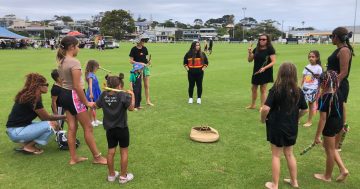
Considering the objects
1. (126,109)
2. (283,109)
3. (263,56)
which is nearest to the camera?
(283,109)

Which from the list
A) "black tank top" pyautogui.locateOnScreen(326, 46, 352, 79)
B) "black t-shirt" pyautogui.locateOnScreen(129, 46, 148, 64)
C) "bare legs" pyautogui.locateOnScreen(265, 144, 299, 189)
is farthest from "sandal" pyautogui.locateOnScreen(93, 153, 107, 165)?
"black t-shirt" pyautogui.locateOnScreen(129, 46, 148, 64)

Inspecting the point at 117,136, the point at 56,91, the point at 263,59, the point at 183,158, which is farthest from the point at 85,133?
the point at 263,59

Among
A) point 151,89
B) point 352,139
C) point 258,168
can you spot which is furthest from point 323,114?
point 151,89

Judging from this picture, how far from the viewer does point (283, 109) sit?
14.4ft

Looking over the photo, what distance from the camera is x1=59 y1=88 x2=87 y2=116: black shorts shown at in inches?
203

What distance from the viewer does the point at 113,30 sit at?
346 feet

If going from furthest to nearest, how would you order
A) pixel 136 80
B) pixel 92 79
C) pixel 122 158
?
pixel 136 80
pixel 92 79
pixel 122 158

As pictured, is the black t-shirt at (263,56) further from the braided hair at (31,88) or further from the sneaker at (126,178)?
the braided hair at (31,88)

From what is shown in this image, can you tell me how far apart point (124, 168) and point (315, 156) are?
3.26 metres

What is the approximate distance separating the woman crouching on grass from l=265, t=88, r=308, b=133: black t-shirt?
3.40 metres

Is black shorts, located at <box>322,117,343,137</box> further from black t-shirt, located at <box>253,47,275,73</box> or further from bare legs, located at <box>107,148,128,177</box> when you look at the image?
black t-shirt, located at <box>253,47,275,73</box>

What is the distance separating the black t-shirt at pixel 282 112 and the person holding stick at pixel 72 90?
2.41 m

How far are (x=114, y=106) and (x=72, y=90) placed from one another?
2.95ft

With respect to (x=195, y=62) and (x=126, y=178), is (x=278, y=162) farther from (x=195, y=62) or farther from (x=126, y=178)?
(x=195, y=62)
